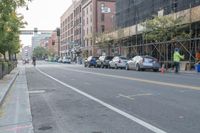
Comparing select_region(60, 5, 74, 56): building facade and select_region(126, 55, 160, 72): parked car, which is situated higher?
select_region(60, 5, 74, 56): building facade

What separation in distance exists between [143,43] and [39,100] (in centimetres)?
3849

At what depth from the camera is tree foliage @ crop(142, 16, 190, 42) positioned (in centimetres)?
3884

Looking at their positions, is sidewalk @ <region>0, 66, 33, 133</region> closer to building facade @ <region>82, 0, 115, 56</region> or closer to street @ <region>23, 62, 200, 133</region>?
street @ <region>23, 62, 200, 133</region>

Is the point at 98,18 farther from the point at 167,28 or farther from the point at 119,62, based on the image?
the point at 167,28

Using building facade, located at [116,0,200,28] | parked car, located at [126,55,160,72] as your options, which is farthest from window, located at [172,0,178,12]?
parked car, located at [126,55,160,72]

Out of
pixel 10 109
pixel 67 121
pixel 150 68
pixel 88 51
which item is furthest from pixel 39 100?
pixel 88 51

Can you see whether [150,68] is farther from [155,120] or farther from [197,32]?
[155,120]

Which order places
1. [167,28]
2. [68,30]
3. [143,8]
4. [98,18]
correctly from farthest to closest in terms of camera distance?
[68,30] → [98,18] → [143,8] → [167,28]

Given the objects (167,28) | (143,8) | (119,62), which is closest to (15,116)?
(167,28)

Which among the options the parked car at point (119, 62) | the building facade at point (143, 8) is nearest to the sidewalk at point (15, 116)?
the building facade at point (143, 8)

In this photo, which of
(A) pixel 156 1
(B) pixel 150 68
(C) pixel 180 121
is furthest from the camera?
(A) pixel 156 1

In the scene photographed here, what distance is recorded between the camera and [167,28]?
39.6 m

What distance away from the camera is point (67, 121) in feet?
30.9

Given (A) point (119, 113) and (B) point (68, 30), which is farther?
(B) point (68, 30)
